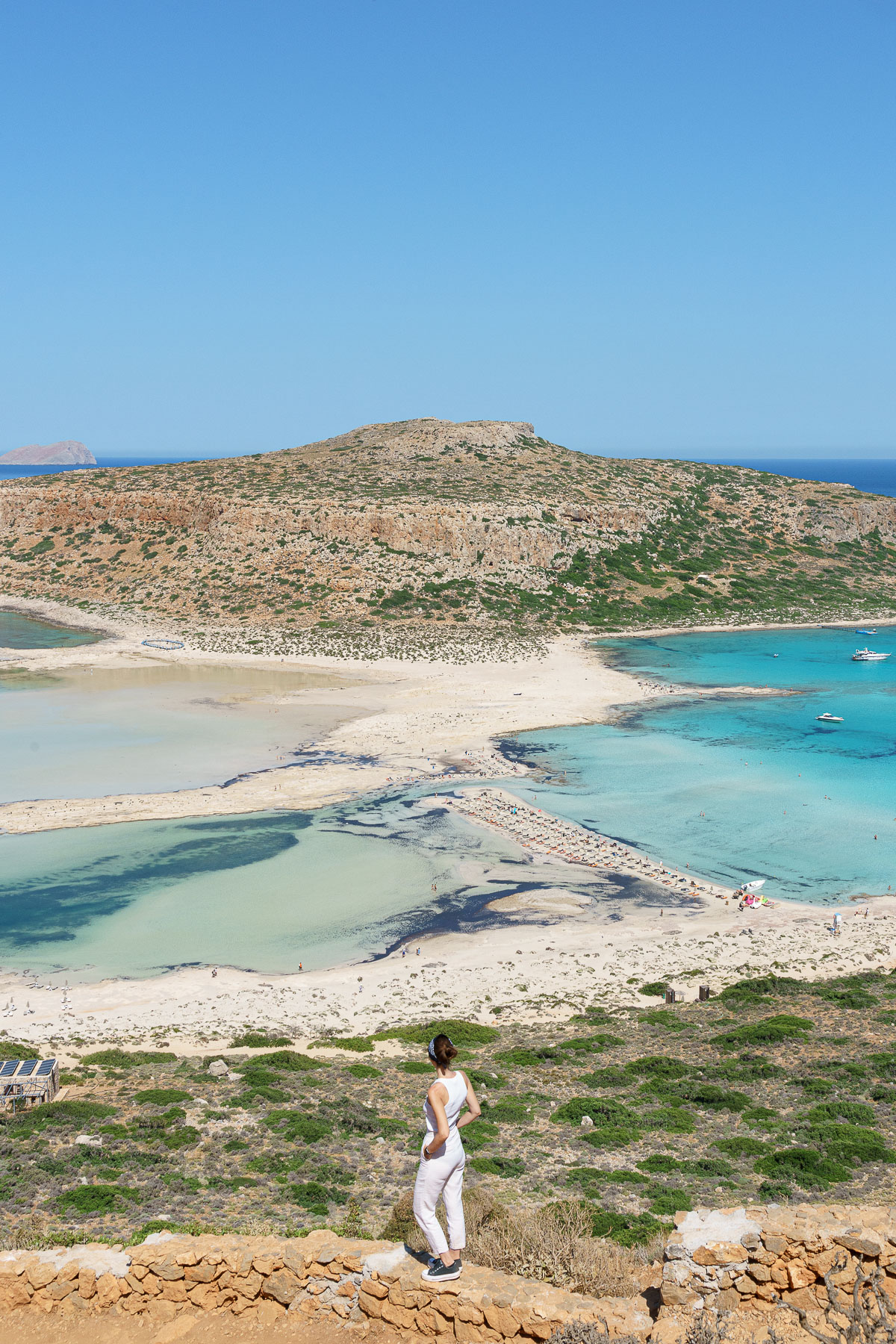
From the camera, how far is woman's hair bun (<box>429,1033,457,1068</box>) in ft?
32.1

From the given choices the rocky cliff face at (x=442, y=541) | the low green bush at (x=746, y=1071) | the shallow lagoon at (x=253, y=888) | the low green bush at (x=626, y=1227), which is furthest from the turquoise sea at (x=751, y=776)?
the rocky cliff face at (x=442, y=541)

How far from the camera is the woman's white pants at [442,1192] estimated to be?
32.7ft

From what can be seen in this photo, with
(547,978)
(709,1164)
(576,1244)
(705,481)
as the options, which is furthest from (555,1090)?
(705,481)

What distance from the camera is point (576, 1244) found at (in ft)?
38.9

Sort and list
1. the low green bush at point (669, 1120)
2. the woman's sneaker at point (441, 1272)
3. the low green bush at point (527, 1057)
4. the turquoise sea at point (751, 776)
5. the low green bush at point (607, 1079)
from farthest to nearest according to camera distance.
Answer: the turquoise sea at point (751, 776) < the low green bush at point (527, 1057) < the low green bush at point (607, 1079) < the low green bush at point (669, 1120) < the woman's sneaker at point (441, 1272)

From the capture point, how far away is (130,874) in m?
36.6

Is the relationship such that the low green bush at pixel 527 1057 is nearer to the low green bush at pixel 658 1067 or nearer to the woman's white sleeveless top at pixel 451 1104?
the low green bush at pixel 658 1067

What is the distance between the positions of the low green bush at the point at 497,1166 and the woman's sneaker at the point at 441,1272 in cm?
733

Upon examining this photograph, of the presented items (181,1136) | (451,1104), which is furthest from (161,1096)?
(451,1104)

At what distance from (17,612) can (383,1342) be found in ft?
309

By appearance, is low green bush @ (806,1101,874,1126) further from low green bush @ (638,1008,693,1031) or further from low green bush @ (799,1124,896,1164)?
low green bush @ (638,1008,693,1031)

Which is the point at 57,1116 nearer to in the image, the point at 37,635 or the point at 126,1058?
the point at 126,1058

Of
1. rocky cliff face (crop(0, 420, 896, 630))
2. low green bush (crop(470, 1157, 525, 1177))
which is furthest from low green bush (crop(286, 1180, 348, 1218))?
rocky cliff face (crop(0, 420, 896, 630))

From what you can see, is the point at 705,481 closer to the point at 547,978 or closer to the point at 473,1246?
the point at 547,978
